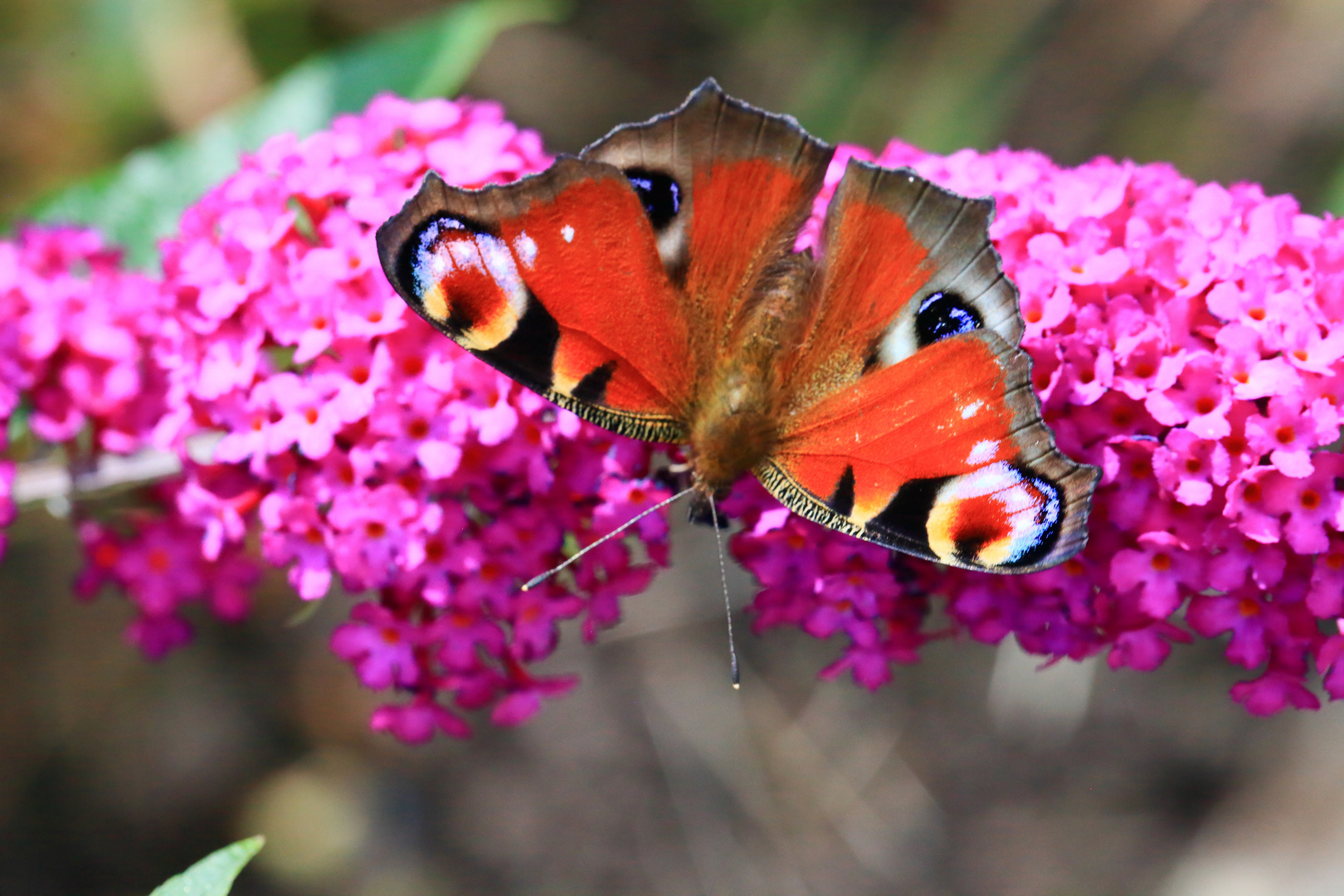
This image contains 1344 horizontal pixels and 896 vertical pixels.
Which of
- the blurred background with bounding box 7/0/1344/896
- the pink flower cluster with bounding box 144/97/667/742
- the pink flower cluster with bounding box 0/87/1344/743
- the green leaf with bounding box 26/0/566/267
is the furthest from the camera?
the blurred background with bounding box 7/0/1344/896

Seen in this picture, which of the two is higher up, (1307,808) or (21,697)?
(21,697)

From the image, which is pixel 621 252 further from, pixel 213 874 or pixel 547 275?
pixel 213 874

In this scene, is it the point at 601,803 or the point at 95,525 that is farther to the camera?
the point at 601,803

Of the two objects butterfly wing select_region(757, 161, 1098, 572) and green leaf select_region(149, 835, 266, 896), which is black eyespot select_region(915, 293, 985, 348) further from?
green leaf select_region(149, 835, 266, 896)

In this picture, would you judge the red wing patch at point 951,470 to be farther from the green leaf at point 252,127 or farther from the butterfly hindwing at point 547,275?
the green leaf at point 252,127

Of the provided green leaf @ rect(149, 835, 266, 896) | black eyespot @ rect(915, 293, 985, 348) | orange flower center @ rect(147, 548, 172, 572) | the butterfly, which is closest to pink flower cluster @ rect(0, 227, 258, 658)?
orange flower center @ rect(147, 548, 172, 572)

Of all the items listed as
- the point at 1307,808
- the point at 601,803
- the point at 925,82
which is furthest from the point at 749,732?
the point at 925,82

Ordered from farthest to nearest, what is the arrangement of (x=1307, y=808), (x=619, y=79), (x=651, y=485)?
1. (x=619, y=79)
2. (x=1307, y=808)
3. (x=651, y=485)

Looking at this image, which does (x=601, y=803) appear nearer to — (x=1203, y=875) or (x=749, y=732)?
(x=749, y=732)
